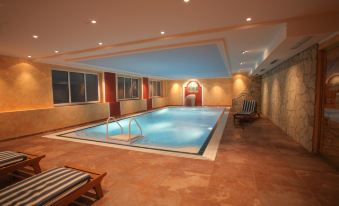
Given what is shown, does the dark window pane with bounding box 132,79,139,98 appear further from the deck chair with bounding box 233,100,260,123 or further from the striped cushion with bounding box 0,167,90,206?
the striped cushion with bounding box 0,167,90,206

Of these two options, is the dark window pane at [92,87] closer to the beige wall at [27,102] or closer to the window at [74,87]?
the window at [74,87]

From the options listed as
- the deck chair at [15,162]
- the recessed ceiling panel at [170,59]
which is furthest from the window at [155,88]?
the deck chair at [15,162]

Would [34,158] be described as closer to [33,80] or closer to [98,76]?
[33,80]

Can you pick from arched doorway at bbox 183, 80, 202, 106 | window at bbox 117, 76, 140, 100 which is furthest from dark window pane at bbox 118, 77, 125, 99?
arched doorway at bbox 183, 80, 202, 106

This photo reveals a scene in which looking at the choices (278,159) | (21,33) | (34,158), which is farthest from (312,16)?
(21,33)

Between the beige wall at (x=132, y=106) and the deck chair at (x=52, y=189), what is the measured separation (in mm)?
7078

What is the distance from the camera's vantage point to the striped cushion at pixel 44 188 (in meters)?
1.52

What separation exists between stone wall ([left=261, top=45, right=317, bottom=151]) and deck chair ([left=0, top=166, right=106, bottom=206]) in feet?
13.1

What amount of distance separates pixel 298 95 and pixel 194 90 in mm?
10497

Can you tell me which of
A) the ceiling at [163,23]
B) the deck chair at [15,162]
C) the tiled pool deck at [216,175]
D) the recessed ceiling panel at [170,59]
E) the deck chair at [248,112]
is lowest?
the tiled pool deck at [216,175]

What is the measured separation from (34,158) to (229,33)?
156 inches

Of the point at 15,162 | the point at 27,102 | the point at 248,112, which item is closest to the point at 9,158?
the point at 15,162

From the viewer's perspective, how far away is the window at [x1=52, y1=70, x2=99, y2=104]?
6.27 m

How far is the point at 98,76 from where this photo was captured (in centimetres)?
781
